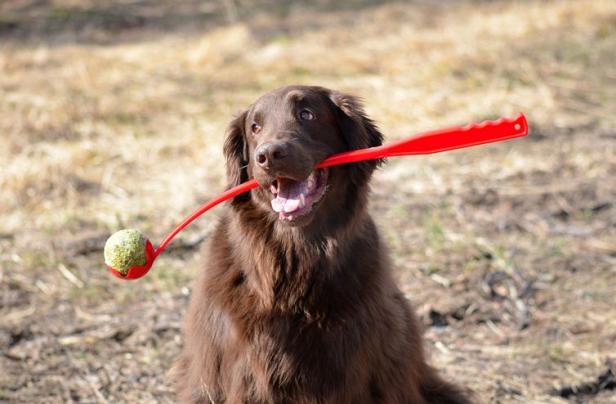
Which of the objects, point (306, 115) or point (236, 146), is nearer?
point (306, 115)

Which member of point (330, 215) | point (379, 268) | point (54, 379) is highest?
point (330, 215)

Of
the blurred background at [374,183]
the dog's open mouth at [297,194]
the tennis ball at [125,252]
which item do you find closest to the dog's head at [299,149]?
the dog's open mouth at [297,194]

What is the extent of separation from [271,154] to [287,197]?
0.94ft

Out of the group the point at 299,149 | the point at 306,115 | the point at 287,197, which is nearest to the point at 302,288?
the point at 287,197

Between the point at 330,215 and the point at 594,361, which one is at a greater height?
the point at 330,215

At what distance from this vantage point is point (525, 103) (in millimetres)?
9133

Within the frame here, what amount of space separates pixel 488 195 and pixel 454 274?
57.8 inches

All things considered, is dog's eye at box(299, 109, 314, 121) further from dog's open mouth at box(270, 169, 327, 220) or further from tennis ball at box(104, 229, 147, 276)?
tennis ball at box(104, 229, 147, 276)

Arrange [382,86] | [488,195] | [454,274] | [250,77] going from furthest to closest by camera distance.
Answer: [250,77]
[382,86]
[488,195]
[454,274]

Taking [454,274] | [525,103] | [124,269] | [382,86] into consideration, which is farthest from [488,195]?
[124,269]

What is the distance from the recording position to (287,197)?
3650mm

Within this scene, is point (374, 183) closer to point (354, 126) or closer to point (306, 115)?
point (354, 126)

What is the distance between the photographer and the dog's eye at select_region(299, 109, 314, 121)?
385cm

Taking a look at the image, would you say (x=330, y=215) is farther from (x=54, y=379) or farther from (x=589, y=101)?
(x=589, y=101)
